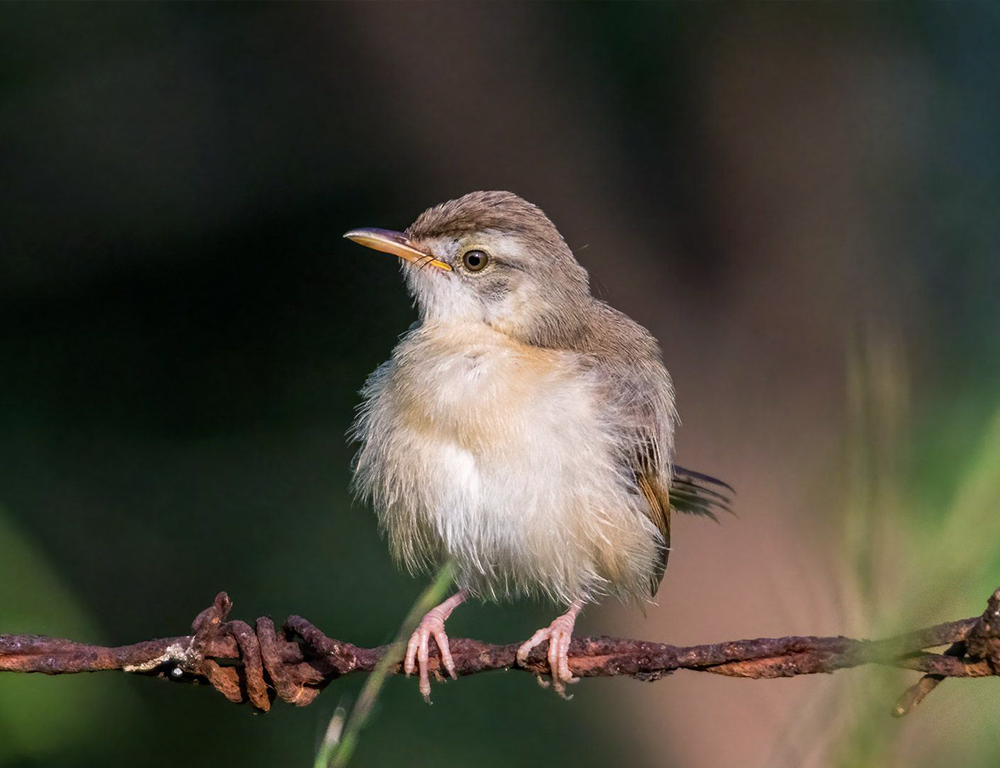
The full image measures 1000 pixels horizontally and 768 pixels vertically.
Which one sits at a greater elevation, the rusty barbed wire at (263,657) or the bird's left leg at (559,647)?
the bird's left leg at (559,647)

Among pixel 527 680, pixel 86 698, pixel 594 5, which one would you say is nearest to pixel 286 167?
pixel 594 5

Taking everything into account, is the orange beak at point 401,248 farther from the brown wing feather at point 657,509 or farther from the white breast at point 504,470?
the brown wing feather at point 657,509

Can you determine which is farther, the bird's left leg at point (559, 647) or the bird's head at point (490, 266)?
the bird's head at point (490, 266)

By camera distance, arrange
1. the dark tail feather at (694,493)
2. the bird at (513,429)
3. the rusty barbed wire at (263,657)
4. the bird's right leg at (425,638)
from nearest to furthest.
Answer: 1. the rusty barbed wire at (263,657)
2. the bird's right leg at (425,638)
3. the bird at (513,429)
4. the dark tail feather at (694,493)

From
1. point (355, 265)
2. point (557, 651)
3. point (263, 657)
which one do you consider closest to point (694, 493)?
point (557, 651)

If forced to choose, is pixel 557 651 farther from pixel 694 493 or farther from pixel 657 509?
pixel 694 493

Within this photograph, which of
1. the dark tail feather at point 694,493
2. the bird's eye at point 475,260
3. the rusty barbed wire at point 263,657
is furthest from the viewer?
the dark tail feather at point 694,493

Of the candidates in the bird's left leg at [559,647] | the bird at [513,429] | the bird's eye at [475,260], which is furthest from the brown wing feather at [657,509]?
the bird's eye at [475,260]

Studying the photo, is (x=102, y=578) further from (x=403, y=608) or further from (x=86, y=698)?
(x=86, y=698)
